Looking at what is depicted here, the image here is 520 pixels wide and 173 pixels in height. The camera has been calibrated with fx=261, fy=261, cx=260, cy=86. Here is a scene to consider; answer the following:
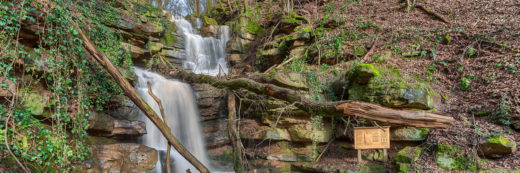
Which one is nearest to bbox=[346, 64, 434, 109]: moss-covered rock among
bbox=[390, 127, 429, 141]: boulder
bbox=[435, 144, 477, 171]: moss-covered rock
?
bbox=[390, 127, 429, 141]: boulder

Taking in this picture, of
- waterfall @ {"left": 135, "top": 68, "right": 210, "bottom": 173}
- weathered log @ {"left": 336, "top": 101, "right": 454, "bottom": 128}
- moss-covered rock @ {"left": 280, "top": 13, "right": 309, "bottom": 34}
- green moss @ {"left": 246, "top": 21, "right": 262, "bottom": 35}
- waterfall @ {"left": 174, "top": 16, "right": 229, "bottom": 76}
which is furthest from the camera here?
green moss @ {"left": 246, "top": 21, "right": 262, "bottom": 35}

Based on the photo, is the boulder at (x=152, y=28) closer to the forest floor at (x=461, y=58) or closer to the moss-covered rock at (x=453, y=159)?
the forest floor at (x=461, y=58)

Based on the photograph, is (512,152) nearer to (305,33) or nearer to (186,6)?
(305,33)

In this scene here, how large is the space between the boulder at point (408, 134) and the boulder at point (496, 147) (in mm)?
1082

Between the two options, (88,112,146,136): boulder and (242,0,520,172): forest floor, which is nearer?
(88,112,146,136): boulder

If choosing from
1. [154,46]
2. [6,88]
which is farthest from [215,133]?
[6,88]

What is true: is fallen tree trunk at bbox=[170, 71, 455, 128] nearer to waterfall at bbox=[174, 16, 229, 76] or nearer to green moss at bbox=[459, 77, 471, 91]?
green moss at bbox=[459, 77, 471, 91]

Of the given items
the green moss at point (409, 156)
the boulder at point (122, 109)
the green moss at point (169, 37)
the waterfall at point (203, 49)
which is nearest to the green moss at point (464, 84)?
the green moss at point (409, 156)

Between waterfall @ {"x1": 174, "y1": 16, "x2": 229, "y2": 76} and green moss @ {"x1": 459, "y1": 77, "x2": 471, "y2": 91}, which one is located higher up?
waterfall @ {"x1": 174, "y1": 16, "x2": 229, "y2": 76}

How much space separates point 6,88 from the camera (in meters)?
3.49

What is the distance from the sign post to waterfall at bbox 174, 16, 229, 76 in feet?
22.4

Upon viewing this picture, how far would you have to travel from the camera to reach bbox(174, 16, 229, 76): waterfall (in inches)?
456

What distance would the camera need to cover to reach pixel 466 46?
7.92 metres

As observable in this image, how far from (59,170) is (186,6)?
14415 mm
